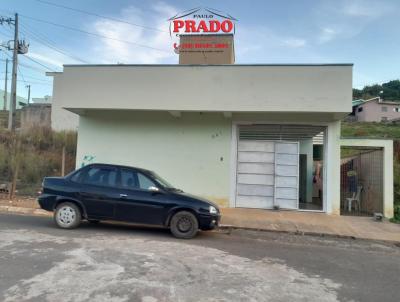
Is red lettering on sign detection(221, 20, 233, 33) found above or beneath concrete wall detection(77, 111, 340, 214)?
above

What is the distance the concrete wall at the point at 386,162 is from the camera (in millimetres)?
12141

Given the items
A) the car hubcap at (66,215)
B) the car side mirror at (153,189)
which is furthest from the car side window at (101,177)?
the car side mirror at (153,189)

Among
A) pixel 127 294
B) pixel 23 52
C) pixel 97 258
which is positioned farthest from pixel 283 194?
pixel 23 52

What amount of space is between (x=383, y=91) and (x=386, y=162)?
80.3 metres

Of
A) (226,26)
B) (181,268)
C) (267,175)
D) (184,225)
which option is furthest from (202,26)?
(181,268)

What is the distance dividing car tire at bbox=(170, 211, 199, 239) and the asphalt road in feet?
0.62

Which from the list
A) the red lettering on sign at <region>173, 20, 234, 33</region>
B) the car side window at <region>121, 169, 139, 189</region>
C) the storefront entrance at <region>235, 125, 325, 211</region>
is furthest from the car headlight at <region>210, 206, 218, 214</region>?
the red lettering on sign at <region>173, 20, 234, 33</region>

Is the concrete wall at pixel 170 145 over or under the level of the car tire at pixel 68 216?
over

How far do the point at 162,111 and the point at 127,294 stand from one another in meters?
9.38

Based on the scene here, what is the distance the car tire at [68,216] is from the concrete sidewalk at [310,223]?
3.96 meters

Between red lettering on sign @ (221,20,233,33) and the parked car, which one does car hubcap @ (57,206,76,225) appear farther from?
red lettering on sign @ (221,20,233,33)

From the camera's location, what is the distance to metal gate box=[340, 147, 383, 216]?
1305 cm

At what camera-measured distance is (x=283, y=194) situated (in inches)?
514

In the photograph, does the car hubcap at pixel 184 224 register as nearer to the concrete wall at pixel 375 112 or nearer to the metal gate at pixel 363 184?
the metal gate at pixel 363 184
